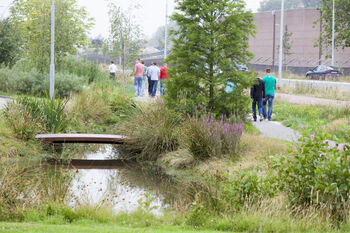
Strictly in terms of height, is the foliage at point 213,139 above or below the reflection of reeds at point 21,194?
above

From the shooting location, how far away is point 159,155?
14359 millimetres

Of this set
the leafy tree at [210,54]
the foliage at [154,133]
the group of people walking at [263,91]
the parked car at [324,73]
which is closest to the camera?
the foliage at [154,133]

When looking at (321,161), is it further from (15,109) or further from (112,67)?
(112,67)

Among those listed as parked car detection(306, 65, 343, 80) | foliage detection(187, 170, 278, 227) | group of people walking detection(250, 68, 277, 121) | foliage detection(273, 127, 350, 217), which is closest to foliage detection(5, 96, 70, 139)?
group of people walking detection(250, 68, 277, 121)

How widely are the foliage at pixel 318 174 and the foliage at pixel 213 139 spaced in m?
4.83

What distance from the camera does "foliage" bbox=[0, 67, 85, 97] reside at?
24.3 meters

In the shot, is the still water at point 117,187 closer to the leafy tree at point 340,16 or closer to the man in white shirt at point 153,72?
the man in white shirt at point 153,72

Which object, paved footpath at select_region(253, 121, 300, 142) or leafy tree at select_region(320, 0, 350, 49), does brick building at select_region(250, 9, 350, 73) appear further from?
paved footpath at select_region(253, 121, 300, 142)

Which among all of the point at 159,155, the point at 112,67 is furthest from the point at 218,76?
the point at 112,67

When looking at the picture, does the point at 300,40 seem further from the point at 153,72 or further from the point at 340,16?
the point at 153,72

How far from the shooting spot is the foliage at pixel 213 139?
42.2ft

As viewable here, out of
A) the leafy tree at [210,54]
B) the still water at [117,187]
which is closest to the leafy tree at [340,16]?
the leafy tree at [210,54]

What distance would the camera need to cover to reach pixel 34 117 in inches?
621

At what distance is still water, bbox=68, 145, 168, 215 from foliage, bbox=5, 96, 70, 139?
5.84ft
